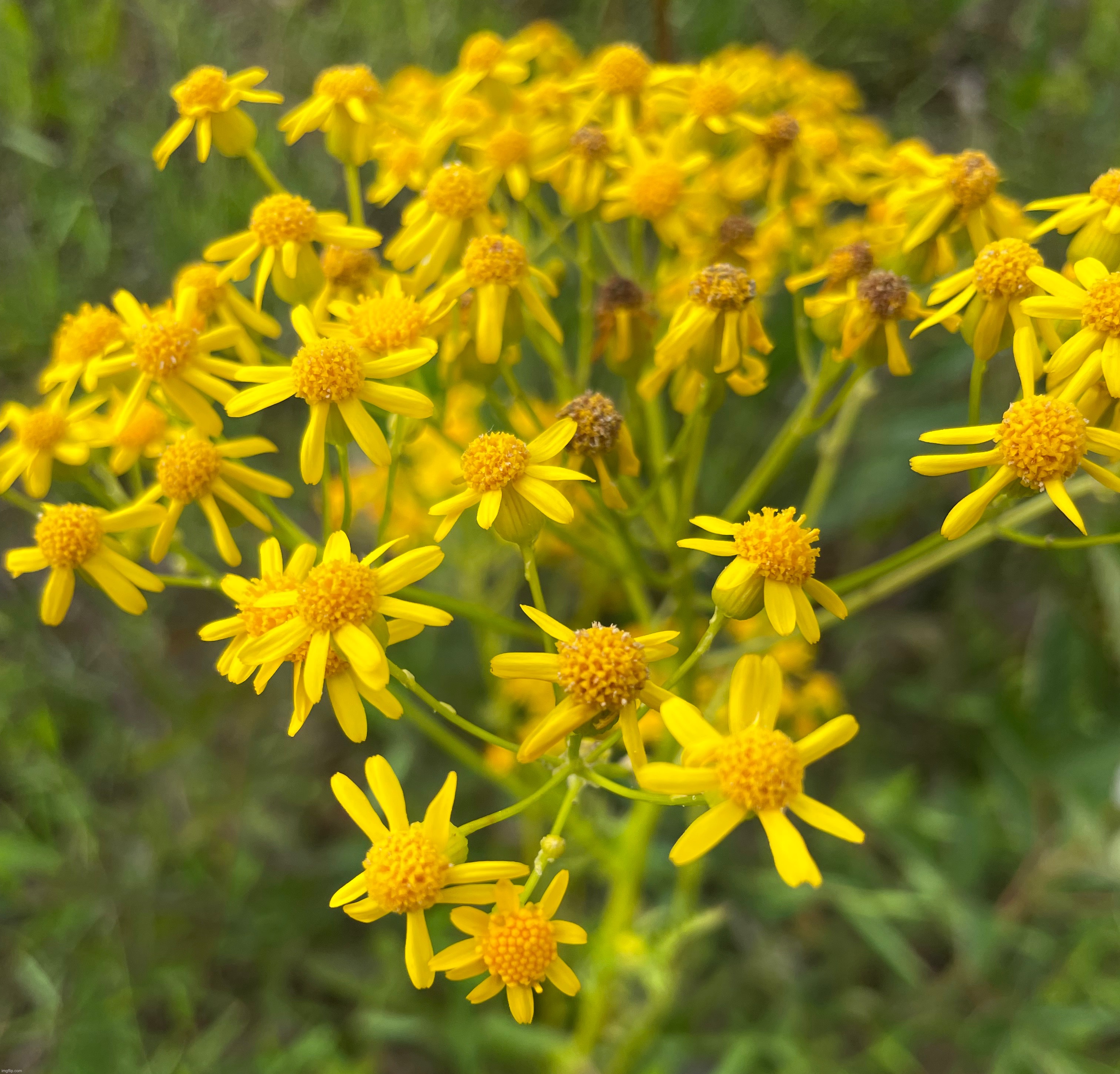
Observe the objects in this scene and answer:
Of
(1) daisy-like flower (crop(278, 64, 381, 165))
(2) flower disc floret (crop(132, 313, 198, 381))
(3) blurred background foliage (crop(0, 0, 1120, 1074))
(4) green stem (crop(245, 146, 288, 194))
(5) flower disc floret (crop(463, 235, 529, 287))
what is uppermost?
(1) daisy-like flower (crop(278, 64, 381, 165))

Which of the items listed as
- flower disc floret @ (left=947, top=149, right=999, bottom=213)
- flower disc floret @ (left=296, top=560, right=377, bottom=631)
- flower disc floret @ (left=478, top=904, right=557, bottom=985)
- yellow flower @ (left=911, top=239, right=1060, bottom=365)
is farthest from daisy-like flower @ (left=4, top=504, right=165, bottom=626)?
flower disc floret @ (left=947, top=149, right=999, bottom=213)

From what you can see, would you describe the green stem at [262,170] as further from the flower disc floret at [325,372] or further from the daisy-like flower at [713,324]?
the daisy-like flower at [713,324]

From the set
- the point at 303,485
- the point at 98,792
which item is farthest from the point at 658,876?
the point at 98,792

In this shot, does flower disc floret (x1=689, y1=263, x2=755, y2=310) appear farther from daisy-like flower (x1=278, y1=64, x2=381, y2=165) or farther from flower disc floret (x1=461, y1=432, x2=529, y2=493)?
daisy-like flower (x1=278, y1=64, x2=381, y2=165)

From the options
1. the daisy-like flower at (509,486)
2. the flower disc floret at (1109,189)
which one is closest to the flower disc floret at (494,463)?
the daisy-like flower at (509,486)

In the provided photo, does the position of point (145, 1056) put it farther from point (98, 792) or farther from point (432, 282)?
point (432, 282)

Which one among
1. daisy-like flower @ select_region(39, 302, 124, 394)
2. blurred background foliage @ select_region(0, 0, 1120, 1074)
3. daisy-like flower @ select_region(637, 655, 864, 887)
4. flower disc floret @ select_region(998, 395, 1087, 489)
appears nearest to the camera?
daisy-like flower @ select_region(637, 655, 864, 887)
